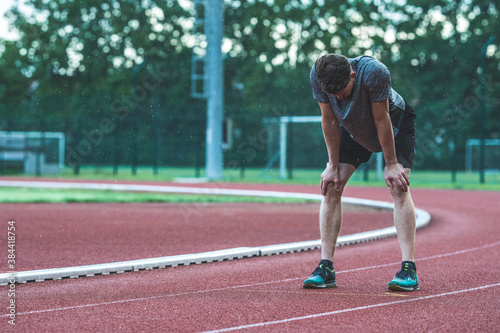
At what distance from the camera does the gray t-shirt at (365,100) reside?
13.2 ft

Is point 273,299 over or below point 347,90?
below

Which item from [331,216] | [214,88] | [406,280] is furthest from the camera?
[214,88]

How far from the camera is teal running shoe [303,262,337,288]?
430 cm

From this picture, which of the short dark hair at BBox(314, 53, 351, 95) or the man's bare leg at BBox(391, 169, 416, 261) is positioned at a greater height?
the short dark hair at BBox(314, 53, 351, 95)

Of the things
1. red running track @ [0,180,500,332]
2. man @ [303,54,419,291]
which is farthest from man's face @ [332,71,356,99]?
red running track @ [0,180,500,332]

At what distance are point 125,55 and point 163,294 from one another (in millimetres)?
35964

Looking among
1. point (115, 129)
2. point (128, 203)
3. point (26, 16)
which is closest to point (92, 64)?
point (26, 16)

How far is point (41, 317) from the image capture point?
11.5 ft

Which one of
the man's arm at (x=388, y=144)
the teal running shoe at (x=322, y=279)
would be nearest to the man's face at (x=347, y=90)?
the man's arm at (x=388, y=144)

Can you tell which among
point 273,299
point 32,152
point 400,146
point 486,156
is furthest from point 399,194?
point 32,152

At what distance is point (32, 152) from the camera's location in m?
27.6

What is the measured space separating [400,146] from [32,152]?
A: 2515 cm

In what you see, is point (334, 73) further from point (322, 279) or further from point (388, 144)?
point (322, 279)

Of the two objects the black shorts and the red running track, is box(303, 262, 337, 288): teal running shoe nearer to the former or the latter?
the red running track
